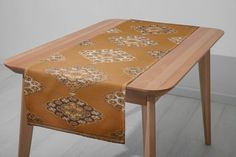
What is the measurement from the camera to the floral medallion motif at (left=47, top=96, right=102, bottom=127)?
126cm

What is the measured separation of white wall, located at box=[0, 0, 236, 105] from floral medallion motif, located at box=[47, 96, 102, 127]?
4.95 ft

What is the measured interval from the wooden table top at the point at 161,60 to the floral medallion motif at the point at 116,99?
0.10ft

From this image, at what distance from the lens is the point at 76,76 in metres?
1.25

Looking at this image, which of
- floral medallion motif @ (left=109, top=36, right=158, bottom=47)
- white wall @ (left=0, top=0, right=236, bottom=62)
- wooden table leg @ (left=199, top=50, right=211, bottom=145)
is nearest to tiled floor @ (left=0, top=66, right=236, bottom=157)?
wooden table leg @ (left=199, top=50, right=211, bottom=145)

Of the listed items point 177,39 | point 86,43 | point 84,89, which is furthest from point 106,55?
point 177,39

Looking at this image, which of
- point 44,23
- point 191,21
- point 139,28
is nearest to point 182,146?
point 139,28

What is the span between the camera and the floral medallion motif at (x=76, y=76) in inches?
48.6

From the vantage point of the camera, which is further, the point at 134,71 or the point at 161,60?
the point at 161,60

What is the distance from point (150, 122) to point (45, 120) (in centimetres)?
39

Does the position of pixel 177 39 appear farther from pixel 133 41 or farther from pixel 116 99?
pixel 116 99

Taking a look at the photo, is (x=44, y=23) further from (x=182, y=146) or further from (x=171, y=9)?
(x=182, y=146)

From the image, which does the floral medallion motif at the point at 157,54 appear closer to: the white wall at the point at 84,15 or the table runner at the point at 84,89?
the table runner at the point at 84,89

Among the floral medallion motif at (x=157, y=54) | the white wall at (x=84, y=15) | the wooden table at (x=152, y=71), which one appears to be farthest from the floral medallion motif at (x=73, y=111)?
the white wall at (x=84, y=15)

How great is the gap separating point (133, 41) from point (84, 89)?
530 millimetres
